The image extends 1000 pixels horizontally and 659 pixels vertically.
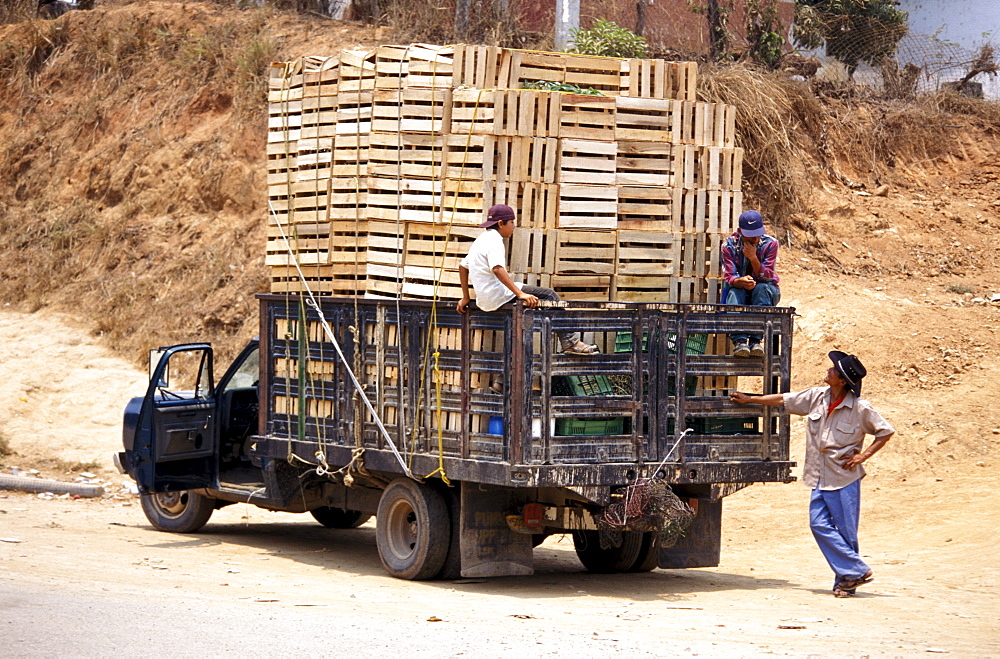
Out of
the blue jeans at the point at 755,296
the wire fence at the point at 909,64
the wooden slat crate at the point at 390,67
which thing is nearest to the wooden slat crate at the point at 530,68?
the wooden slat crate at the point at 390,67

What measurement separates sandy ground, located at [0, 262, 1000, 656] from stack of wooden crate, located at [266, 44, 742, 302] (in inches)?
85.4

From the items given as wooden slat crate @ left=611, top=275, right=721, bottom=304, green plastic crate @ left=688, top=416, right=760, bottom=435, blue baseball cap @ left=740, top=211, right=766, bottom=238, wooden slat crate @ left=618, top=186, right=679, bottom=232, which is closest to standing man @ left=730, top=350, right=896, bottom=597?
green plastic crate @ left=688, top=416, right=760, bottom=435

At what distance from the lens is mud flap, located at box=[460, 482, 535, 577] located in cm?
849

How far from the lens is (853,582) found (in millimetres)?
8289

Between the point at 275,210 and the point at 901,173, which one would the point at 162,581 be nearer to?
the point at 275,210

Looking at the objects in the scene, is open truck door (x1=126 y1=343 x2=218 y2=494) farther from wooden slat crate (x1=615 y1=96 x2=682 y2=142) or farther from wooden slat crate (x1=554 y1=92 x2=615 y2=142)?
wooden slat crate (x1=615 y1=96 x2=682 y2=142)

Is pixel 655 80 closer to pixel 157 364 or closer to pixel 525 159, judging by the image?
pixel 525 159

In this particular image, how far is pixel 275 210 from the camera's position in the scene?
404 inches

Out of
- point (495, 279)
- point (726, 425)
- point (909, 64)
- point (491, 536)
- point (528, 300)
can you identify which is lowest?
point (491, 536)

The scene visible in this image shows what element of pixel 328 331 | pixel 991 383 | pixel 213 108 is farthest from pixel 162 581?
pixel 213 108

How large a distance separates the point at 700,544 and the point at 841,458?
133 centimetres

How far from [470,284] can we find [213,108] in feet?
49.6

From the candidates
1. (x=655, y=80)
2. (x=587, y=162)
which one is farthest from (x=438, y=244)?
(x=655, y=80)

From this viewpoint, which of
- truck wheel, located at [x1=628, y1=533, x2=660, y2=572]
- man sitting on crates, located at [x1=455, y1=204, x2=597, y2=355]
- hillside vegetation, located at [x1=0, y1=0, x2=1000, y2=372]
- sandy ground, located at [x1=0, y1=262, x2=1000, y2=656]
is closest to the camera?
sandy ground, located at [x1=0, y1=262, x2=1000, y2=656]
